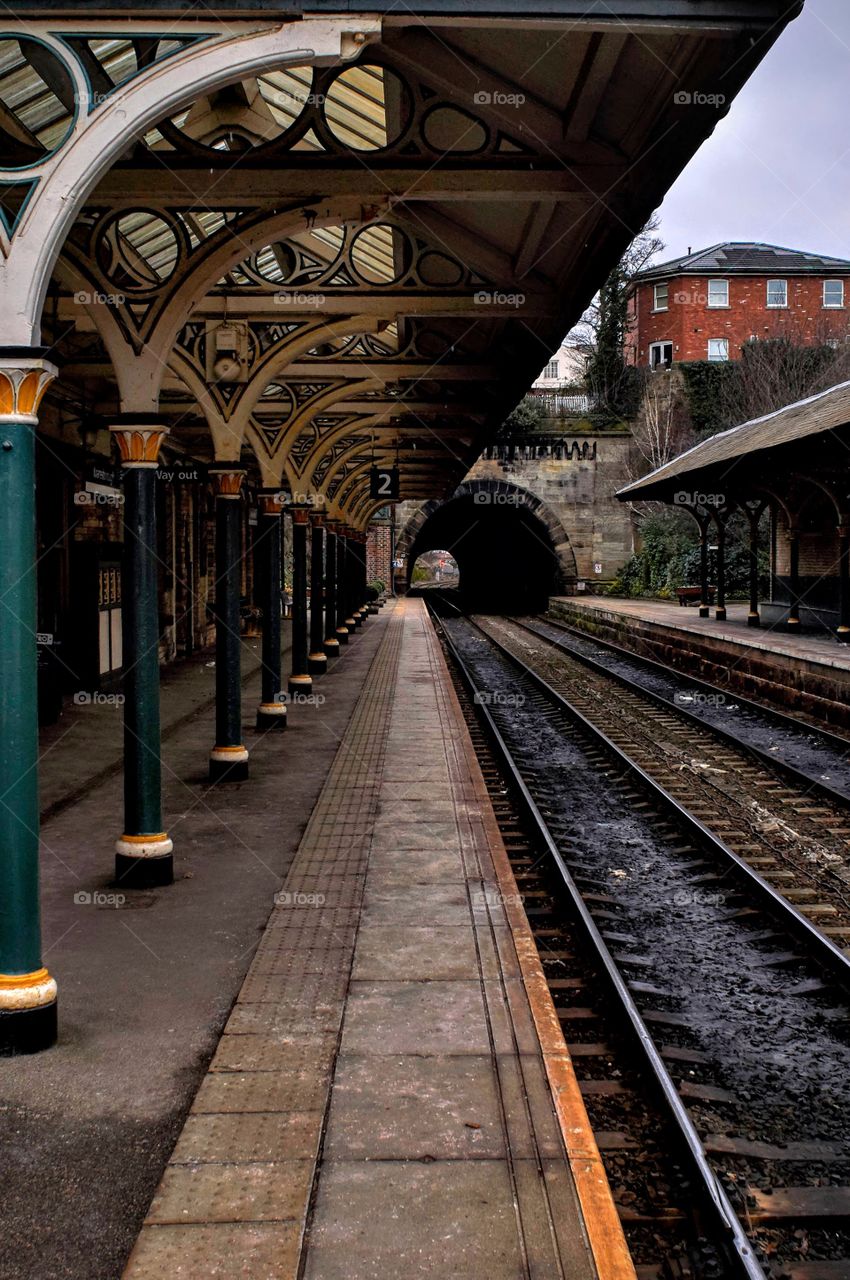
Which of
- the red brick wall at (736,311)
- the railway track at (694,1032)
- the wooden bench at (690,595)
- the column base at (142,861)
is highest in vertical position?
the red brick wall at (736,311)

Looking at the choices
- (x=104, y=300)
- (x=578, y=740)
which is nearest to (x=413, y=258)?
(x=104, y=300)

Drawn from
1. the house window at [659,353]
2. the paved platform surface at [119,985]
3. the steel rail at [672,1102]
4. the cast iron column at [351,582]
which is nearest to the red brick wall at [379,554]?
the house window at [659,353]

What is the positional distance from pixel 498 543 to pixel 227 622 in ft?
149

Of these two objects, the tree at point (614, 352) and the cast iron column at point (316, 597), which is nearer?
the cast iron column at point (316, 597)

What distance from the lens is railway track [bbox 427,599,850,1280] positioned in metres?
3.58

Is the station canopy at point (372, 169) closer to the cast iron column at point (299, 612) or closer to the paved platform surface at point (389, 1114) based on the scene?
the paved platform surface at point (389, 1114)

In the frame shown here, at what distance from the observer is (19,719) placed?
4098 mm

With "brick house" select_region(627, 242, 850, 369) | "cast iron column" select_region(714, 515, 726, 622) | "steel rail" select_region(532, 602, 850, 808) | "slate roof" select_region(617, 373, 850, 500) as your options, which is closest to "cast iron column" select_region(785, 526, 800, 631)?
"cast iron column" select_region(714, 515, 726, 622)

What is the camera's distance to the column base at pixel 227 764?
30.3ft

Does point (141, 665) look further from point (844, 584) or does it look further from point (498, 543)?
point (498, 543)

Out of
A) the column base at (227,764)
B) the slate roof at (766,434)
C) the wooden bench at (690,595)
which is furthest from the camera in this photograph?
the wooden bench at (690,595)

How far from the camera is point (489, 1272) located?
275 cm

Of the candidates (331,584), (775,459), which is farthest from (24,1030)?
(331,584)

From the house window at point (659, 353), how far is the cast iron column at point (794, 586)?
24.5m
